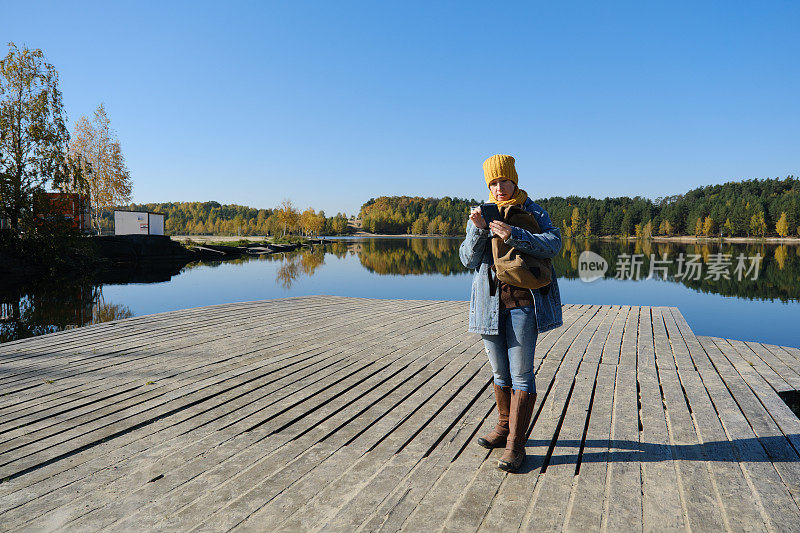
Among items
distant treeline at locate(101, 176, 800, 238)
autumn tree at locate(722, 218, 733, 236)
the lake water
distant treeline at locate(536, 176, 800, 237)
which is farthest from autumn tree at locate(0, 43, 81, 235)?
autumn tree at locate(722, 218, 733, 236)

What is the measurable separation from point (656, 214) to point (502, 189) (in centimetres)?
12512

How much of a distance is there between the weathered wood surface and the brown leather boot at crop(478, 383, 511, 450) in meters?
0.06

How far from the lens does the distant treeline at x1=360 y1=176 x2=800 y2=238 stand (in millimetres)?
88312

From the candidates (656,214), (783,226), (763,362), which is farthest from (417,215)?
(763,362)

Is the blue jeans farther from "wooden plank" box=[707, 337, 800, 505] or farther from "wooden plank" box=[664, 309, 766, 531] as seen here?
"wooden plank" box=[707, 337, 800, 505]

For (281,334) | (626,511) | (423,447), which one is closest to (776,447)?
(626,511)

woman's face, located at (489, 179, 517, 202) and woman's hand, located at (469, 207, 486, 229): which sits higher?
woman's face, located at (489, 179, 517, 202)

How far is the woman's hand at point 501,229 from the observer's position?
228 cm

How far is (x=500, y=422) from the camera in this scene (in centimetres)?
264

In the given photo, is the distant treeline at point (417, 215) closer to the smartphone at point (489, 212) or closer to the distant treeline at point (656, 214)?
the distant treeline at point (656, 214)

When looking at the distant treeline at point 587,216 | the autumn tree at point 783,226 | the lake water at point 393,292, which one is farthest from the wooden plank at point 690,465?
the autumn tree at point 783,226

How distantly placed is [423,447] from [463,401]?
823mm

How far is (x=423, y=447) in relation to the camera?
270 cm

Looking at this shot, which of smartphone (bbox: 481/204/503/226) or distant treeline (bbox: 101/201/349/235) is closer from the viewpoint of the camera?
smartphone (bbox: 481/204/503/226)
